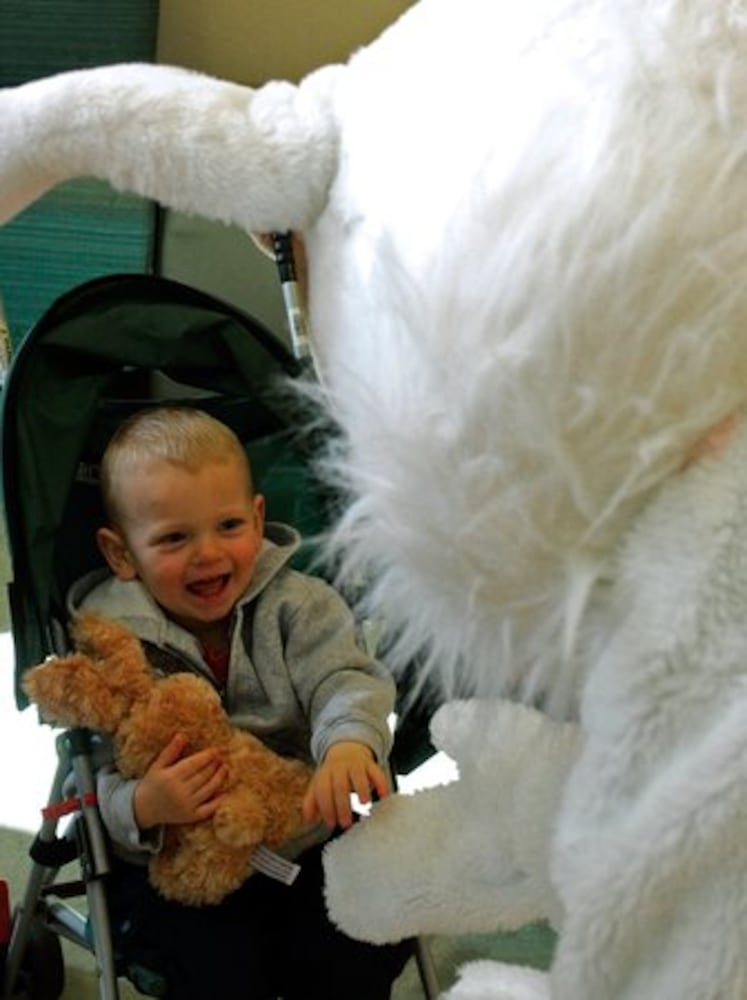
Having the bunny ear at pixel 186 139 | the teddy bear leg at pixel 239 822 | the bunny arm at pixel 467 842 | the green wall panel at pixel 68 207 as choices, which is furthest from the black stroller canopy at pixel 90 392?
the green wall panel at pixel 68 207

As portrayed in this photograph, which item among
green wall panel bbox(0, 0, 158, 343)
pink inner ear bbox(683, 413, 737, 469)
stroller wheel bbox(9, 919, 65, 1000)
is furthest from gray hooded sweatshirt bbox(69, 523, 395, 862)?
green wall panel bbox(0, 0, 158, 343)

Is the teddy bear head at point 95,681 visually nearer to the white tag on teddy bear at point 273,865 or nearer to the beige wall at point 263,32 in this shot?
the white tag on teddy bear at point 273,865

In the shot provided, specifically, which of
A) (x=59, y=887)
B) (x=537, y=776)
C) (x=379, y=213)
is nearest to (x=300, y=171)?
(x=379, y=213)

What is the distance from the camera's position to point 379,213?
68 cm

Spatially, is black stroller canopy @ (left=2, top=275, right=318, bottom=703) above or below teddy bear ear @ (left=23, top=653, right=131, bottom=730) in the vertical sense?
above

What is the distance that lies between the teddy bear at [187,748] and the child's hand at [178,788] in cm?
1

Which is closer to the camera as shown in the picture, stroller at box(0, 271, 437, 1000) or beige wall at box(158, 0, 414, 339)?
stroller at box(0, 271, 437, 1000)

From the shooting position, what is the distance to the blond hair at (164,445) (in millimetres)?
1315

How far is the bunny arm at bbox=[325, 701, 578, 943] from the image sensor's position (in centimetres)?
70

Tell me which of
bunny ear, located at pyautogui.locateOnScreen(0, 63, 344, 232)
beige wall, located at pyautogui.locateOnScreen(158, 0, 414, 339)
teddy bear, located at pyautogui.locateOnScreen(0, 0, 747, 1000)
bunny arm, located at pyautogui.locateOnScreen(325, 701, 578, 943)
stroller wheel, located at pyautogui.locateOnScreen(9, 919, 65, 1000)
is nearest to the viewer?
teddy bear, located at pyautogui.locateOnScreen(0, 0, 747, 1000)

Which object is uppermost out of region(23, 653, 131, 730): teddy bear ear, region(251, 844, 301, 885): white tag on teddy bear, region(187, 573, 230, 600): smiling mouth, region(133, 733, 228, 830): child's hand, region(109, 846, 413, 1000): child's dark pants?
region(187, 573, 230, 600): smiling mouth

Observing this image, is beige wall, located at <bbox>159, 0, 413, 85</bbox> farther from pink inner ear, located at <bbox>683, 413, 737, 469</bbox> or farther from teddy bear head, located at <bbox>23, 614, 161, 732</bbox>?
pink inner ear, located at <bbox>683, 413, 737, 469</bbox>

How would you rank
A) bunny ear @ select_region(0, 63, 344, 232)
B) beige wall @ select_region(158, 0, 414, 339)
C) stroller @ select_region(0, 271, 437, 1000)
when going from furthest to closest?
beige wall @ select_region(158, 0, 414, 339), stroller @ select_region(0, 271, 437, 1000), bunny ear @ select_region(0, 63, 344, 232)

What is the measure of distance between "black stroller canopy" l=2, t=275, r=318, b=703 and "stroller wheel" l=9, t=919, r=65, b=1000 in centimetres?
36
